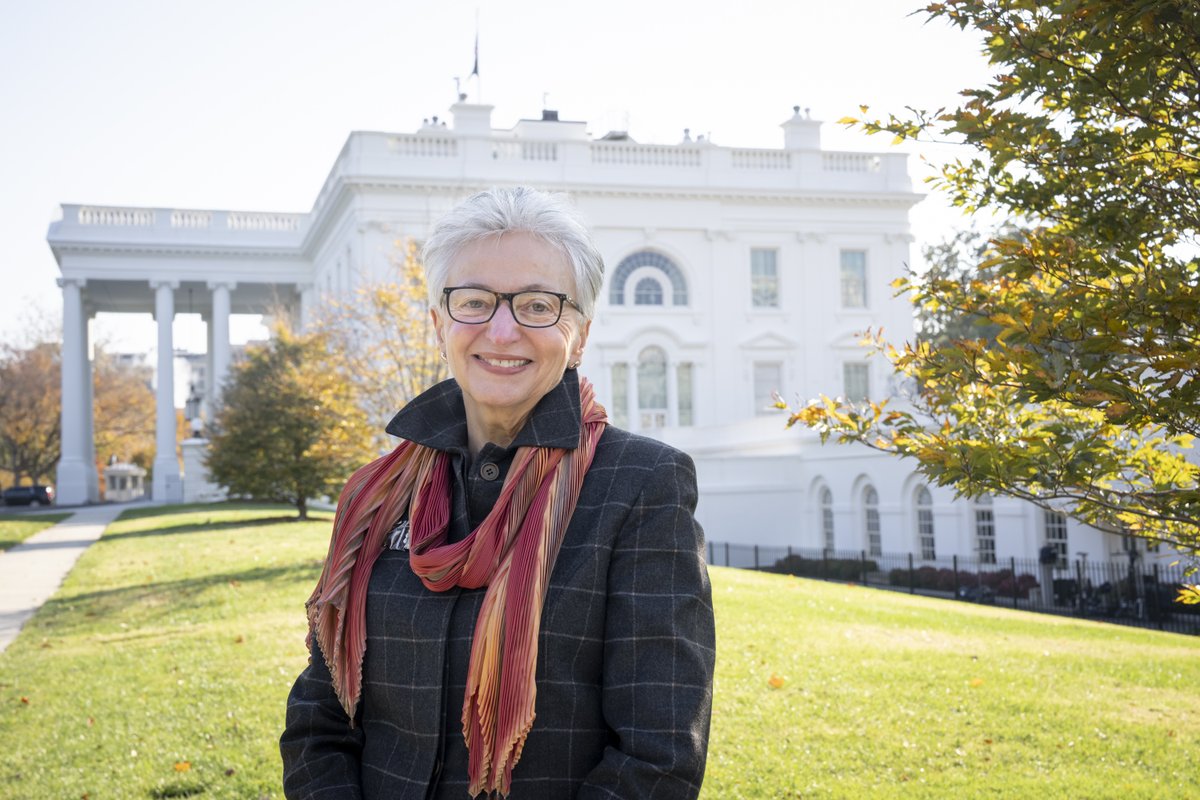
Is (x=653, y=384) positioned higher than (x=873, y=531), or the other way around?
(x=653, y=384)

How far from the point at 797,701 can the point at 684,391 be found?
34.7 meters

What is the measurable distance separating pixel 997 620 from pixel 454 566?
1166 centimetres

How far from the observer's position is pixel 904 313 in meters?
45.9

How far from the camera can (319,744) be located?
9.20ft

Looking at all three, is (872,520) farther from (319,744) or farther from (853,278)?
(319,744)

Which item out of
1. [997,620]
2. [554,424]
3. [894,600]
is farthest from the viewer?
[894,600]

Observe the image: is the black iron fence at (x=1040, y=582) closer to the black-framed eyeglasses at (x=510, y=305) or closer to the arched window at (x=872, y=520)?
the arched window at (x=872, y=520)

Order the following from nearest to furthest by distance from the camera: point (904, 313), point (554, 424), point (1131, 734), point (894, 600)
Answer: point (554, 424) < point (1131, 734) < point (894, 600) < point (904, 313)

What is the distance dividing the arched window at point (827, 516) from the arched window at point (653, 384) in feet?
35.9

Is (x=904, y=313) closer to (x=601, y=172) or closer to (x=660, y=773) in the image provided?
(x=601, y=172)

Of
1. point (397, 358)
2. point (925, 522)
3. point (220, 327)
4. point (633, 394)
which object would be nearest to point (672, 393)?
point (633, 394)

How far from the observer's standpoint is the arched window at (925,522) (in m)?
26.9

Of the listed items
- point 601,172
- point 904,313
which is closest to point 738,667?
point 601,172

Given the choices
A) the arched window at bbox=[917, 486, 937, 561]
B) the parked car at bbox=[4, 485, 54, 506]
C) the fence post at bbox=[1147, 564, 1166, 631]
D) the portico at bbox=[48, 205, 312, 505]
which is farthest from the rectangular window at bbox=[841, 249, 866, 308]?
the parked car at bbox=[4, 485, 54, 506]
